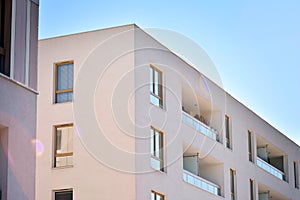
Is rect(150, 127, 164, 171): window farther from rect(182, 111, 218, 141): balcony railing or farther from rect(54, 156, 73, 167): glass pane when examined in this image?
rect(54, 156, 73, 167): glass pane

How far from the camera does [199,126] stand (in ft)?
104

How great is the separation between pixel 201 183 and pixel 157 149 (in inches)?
178

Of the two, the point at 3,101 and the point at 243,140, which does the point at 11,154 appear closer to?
the point at 3,101

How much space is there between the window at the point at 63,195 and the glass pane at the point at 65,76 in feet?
12.2

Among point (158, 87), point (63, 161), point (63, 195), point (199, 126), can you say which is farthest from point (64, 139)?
point (199, 126)

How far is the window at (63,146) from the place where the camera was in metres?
26.5

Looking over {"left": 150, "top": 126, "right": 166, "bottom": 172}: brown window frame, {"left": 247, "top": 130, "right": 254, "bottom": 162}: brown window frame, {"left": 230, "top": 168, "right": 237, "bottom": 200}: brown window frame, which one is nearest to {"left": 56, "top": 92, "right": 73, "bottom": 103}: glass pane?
{"left": 150, "top": 126, "right": 166, "bottom": 172}: brown window frame

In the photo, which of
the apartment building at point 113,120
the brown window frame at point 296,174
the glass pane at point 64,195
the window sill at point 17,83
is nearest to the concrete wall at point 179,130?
the apartment building at point 113,120

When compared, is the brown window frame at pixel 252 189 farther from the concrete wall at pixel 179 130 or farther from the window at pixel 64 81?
the window at pixel 64 81

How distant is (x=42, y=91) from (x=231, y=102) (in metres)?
11.4

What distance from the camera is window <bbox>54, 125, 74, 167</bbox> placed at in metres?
26.5

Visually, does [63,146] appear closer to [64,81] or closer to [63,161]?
[63,161]

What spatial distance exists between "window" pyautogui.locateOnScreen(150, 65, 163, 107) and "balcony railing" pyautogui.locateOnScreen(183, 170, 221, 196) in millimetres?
3212

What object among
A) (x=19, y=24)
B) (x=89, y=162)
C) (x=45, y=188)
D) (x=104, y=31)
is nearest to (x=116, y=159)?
(x=89, y=162)
